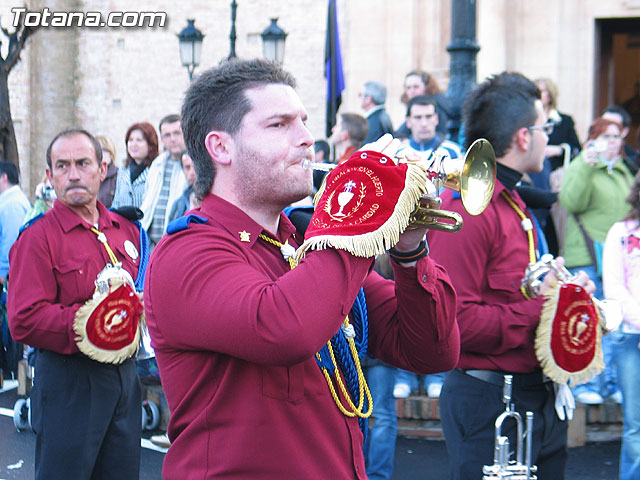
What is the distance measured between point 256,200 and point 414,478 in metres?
3.68

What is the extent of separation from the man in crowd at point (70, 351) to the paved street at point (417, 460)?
1.70 meters

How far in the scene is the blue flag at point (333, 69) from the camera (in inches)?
366

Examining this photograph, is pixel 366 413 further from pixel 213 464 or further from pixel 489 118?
pixel 489 118

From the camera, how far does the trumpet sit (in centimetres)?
221

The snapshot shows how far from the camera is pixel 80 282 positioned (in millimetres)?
4133

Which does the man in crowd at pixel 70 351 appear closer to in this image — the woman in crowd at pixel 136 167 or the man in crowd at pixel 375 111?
the woman in crowd at pixel 136 167

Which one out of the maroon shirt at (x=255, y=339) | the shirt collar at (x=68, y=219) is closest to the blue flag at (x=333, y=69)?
the shirt collar at (x=68, y=219)

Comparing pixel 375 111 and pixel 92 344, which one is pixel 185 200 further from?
pixel 92 344

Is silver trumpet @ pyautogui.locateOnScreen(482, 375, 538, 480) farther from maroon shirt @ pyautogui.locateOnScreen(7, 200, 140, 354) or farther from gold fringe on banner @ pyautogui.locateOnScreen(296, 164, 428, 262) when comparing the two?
maroon shirt @ pyautogui.locateOnScreen(7, 200, 140, 354)

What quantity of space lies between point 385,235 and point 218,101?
0.59 meters

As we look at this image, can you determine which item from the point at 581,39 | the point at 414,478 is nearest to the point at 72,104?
the point at 581,39

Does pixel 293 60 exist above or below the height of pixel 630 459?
above

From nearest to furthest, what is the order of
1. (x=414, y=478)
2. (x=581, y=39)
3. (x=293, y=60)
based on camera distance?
(x=414, y=478)
(x=581, y=39)
(x=293, y=60)

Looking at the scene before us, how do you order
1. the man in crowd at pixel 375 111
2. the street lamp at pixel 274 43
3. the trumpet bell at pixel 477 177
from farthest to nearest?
the street lamp at pixel 274 43
the man in crowd at pixel 375 111
the trumpet bell at pixel 477 177
